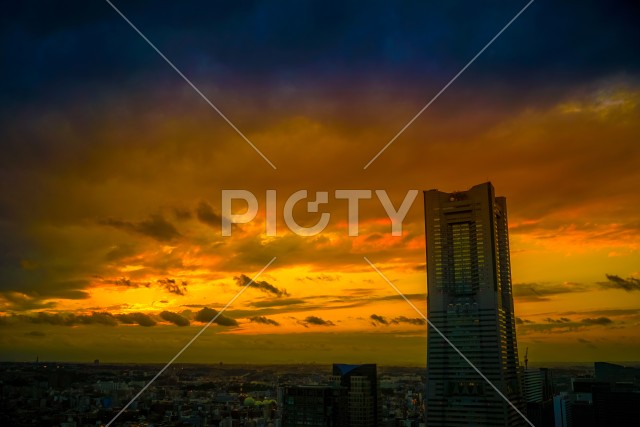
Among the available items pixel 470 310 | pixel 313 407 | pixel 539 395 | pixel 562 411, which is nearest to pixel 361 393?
pixel 313 407

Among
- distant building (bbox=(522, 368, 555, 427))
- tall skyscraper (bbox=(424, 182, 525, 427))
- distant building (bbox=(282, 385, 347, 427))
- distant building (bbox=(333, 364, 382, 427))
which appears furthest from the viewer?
distant building (bbox=(522, 368, 555, 427))

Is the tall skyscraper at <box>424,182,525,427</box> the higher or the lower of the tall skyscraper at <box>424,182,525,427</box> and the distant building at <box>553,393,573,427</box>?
the higher

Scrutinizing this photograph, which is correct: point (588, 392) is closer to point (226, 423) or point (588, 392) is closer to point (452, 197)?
point (452, 197)

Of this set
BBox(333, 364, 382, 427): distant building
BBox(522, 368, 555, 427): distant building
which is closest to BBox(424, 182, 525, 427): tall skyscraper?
BBox(333, 364, 382, 427): distant building

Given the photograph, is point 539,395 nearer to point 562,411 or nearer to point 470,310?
point 562,411

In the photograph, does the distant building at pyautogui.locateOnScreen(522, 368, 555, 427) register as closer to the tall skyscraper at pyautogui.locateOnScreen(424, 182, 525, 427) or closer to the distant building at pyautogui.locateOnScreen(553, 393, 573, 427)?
the distant building at pyautogui.locateOnScreen(553, 393, 573, 427)

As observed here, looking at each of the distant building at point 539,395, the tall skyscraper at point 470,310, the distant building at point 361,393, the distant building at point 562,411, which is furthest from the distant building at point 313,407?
the distant building at point 562,411

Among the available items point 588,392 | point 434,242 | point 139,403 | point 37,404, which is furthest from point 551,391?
point 37,404
